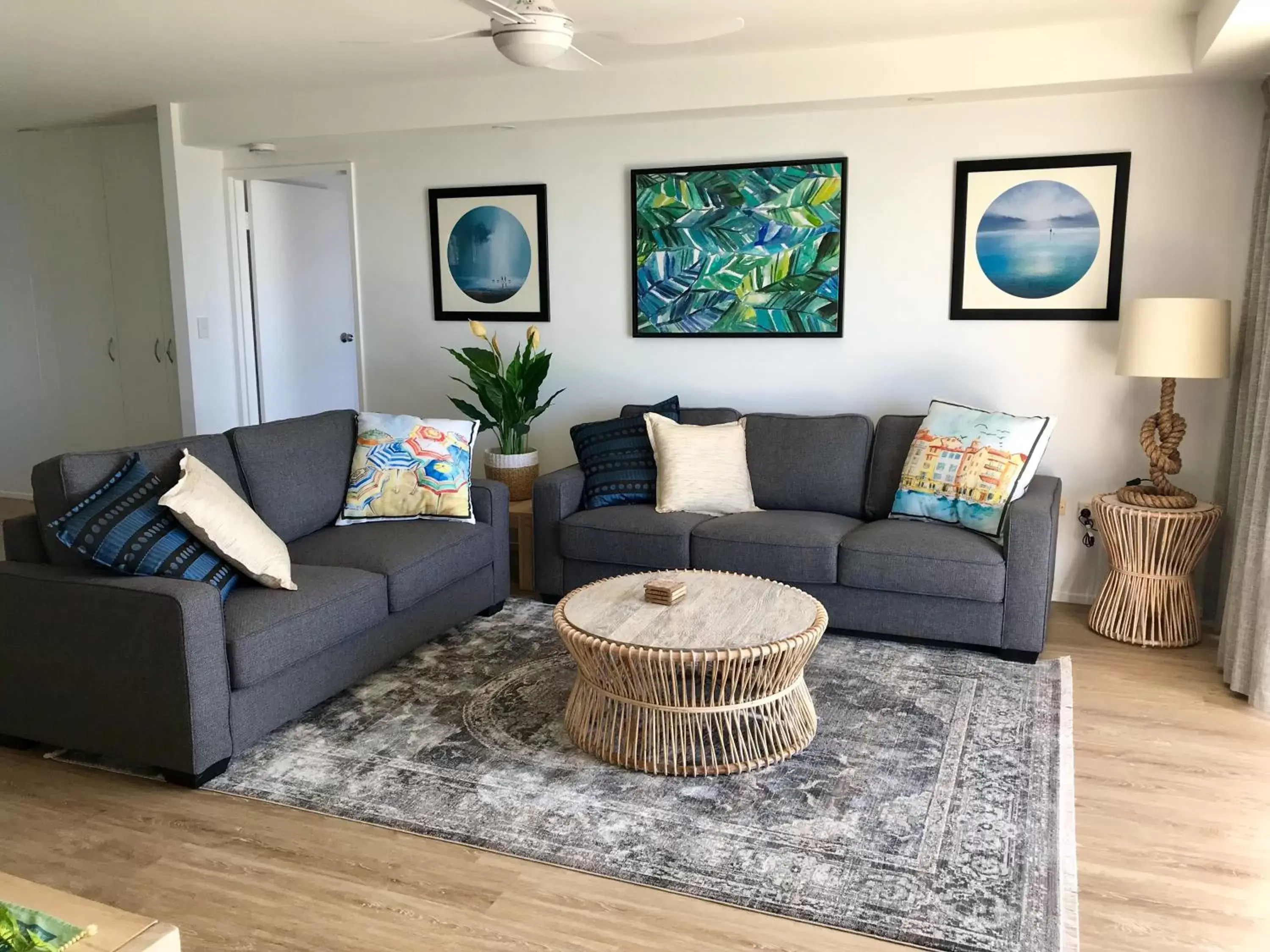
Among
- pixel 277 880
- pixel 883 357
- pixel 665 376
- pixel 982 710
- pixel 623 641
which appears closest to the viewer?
pixel 277 880

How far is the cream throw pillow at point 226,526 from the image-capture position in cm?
301

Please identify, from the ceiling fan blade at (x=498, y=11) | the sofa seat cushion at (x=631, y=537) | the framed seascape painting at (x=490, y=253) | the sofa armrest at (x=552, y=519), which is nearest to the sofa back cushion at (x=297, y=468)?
the sofa armrest at (x=552, y=519)

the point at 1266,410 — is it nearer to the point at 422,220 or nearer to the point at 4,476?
the point at 422,220

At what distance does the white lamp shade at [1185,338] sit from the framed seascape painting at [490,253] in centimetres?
282

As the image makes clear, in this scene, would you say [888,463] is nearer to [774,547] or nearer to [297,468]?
[774,547]

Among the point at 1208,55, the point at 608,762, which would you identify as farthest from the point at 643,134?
the point at 608,762

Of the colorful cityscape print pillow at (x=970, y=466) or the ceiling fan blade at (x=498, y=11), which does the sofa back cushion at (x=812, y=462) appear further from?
the ceiling fan blade at (x=498, y=11)

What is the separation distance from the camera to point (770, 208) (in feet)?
15.7

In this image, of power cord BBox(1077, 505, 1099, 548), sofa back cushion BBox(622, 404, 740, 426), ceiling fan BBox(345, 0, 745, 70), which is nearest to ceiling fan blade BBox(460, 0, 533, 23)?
ceiling fan BBox(345, 0, 745, 70)

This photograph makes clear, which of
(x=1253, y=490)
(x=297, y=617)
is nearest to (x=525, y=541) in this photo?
(x=297, y=617)

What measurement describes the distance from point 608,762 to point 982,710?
1.26 m

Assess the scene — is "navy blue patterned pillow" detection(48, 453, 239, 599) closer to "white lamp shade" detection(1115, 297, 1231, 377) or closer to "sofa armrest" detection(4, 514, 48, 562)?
"sofa armrest" detection(4, 514, 48, 562)

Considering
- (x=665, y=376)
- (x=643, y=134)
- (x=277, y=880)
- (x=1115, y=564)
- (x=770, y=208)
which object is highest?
(x=643, y=134)

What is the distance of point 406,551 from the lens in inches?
143
